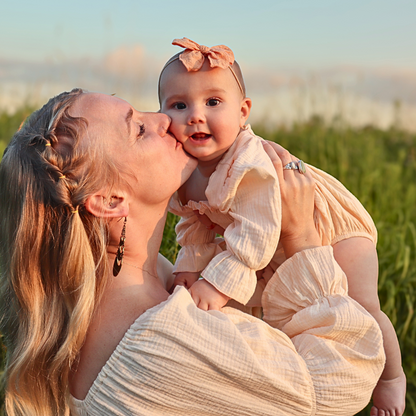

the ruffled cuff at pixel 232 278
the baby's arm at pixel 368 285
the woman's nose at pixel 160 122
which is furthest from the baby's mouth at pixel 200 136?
the baby's arm at pixel 368 285

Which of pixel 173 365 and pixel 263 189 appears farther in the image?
pixel 263 189

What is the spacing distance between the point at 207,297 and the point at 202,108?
30.3 inches

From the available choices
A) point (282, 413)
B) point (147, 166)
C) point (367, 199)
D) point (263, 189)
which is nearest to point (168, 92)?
point (147, 166)

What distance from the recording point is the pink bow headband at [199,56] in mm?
2046

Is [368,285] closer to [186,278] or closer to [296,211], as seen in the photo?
[296,211]

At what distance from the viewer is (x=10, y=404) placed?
2.02 meters

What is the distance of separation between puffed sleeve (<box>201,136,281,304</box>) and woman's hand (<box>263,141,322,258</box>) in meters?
0.11

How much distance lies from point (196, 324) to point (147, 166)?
25.2 inches

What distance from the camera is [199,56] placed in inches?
81.2

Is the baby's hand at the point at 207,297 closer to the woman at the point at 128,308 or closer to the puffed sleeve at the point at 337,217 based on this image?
the woman at the point at 128,308

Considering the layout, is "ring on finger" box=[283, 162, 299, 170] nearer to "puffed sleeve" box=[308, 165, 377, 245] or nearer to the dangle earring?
"puffed sleeve" box=[308, 165, 377, 245]

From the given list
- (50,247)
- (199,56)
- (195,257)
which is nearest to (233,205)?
(195,257)

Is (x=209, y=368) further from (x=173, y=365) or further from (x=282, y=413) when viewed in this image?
(x=282, y=413)

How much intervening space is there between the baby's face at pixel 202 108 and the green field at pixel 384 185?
111cm
